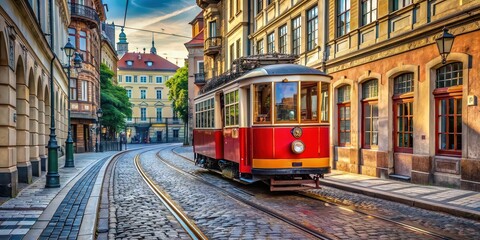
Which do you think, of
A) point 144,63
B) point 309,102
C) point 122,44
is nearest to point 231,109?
point 309,102

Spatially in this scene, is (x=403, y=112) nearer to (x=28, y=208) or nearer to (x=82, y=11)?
(x=28, y=208)

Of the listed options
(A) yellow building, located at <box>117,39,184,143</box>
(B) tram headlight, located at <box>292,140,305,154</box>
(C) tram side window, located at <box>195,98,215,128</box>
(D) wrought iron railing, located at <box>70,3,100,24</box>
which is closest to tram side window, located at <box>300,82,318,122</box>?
(B) tram headlight, located at <box>292,140,305,154</box>

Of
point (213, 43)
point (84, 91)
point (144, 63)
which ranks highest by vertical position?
point (144, 63)

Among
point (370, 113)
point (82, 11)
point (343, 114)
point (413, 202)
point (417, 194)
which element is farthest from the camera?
point (82, 11)

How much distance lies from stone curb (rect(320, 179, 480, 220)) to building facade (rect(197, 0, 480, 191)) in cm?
217

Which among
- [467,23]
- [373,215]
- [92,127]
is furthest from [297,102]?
[92,127]

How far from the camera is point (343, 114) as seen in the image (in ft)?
61.5

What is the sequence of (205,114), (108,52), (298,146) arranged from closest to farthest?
(298,146) < (205,114) < (108,52)

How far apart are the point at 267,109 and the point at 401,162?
210 inches

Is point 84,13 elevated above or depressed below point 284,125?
above

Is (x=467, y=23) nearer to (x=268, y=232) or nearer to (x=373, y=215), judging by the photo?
(x=373, y=215)

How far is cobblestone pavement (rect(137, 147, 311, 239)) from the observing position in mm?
7520

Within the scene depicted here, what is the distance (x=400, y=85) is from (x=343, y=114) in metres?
3.84

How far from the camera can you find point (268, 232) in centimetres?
762
